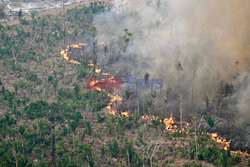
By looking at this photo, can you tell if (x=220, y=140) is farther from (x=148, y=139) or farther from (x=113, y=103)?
(x=113, y=103)

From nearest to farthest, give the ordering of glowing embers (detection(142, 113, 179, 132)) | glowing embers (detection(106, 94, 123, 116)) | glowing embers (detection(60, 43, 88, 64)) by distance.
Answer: glowing embers (detection(142, 113, 179, 132)) → glowing embers (detection(106, 94, 123, 116)) → glowing embers (detection(60, 43, 88, 64))

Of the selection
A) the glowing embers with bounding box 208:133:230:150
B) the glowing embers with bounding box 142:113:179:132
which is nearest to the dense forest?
the glowing embers with bounding box 142:113:179:132

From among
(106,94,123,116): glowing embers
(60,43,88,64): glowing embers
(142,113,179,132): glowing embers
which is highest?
(60,43,88,64): glowing embers

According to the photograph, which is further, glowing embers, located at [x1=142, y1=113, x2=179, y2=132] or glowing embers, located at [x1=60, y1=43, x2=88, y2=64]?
glowing embers, located at [x1=60, y1=43, x2=88, y2=64]

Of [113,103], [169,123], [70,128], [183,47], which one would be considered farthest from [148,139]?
[183,47]

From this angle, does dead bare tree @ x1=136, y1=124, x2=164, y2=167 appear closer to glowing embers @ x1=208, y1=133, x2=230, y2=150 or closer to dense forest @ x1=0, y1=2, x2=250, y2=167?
dense forest @ x1=0, y1=2, x2=250, y2=167

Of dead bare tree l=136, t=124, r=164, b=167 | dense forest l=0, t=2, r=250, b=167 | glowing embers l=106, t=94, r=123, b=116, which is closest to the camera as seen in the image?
dense forest l=0, t=2, r=250, b=167
